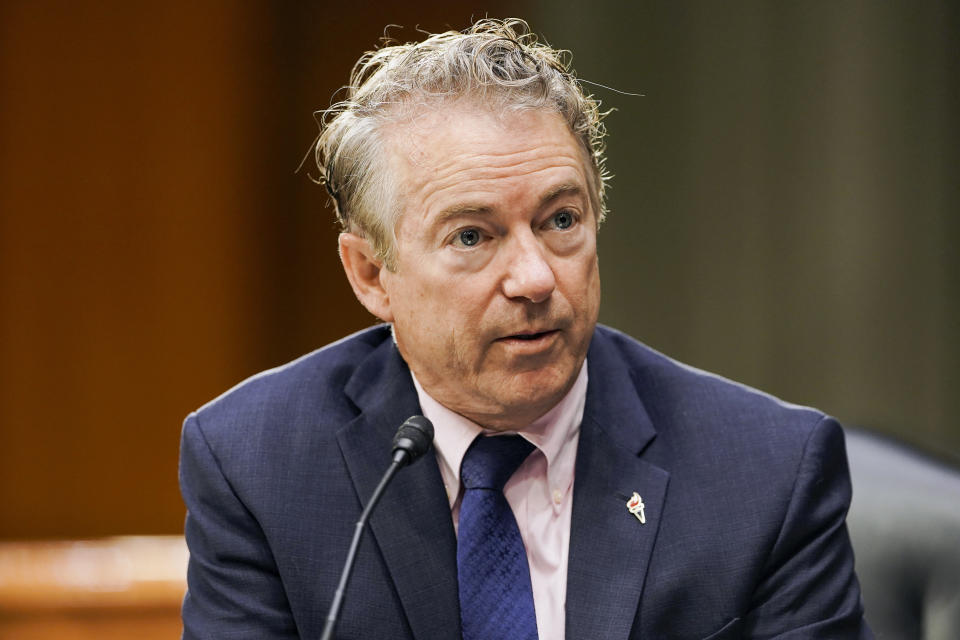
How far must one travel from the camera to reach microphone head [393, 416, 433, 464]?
133 centimetres

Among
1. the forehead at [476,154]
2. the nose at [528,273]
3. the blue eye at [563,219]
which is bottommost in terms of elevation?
the nose at [528,273]

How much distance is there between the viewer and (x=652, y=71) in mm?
3830

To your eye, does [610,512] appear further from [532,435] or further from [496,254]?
[496,254]

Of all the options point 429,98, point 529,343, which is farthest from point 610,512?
point 429,98

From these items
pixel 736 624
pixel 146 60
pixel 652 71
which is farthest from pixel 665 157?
pixel 736 624

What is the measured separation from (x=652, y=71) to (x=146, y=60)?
165 cm

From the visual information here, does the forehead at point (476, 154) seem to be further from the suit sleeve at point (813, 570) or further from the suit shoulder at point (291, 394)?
the suit sleeve at point (813, 570)

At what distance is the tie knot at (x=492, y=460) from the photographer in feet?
5.54

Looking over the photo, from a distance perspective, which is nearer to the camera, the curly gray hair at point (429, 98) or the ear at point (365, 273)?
the curly gray hair at point (429, 98)

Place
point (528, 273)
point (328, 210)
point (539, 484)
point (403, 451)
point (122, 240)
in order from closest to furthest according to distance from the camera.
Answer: point (403, 451) < point (528, 273) < point (539, 484) < point (122, 240) < point (328, 210)

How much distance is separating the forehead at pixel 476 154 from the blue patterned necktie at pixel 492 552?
392 mm

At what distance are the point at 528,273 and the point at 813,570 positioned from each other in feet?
1.96

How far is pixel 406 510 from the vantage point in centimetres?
169


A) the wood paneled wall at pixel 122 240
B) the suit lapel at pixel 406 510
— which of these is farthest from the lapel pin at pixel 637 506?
the wood paneled wall at pixel 122 240
